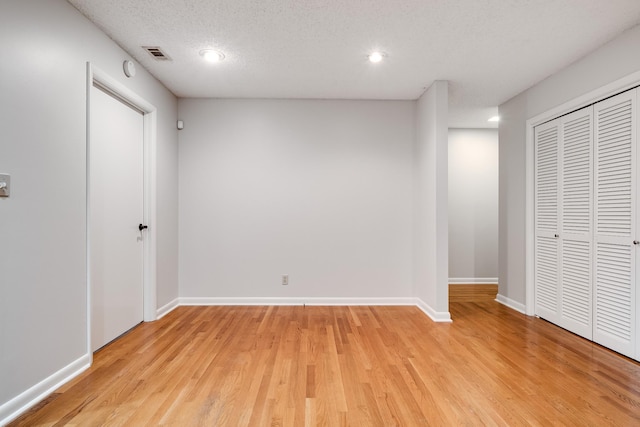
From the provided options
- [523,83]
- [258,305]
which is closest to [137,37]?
[258,305]

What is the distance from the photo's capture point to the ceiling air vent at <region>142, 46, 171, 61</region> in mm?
3018

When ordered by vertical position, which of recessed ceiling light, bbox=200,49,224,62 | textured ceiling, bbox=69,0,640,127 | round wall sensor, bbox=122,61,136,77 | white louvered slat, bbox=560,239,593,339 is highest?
textured ceiling, bbox=69,0,640,127

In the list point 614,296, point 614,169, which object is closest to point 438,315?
point 614,296

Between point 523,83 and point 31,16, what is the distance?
4.31m

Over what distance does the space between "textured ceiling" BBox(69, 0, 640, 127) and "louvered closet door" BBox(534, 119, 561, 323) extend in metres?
0.68

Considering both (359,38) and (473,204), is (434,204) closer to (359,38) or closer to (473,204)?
(359,38)

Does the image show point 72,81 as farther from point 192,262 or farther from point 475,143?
point 475,143

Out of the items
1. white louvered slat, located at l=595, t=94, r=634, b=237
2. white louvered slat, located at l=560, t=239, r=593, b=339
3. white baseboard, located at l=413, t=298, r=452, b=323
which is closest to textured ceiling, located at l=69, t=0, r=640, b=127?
white louvered slat, located at l=595, t=94, r=634, b=237

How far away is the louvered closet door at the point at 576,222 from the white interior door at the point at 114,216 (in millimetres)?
4182

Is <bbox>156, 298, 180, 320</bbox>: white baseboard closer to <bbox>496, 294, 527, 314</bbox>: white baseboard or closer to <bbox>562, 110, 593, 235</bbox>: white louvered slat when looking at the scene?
<bbox>496, 294, 527, 314</bbox>: white baseboard

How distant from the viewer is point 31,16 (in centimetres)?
204

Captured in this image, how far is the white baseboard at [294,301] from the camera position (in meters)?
4.32

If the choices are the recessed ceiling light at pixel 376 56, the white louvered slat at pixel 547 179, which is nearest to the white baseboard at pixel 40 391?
the recessed ceiling light at pixel 376 56

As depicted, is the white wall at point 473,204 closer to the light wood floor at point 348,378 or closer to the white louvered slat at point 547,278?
the white louvered slat at point 547,278
